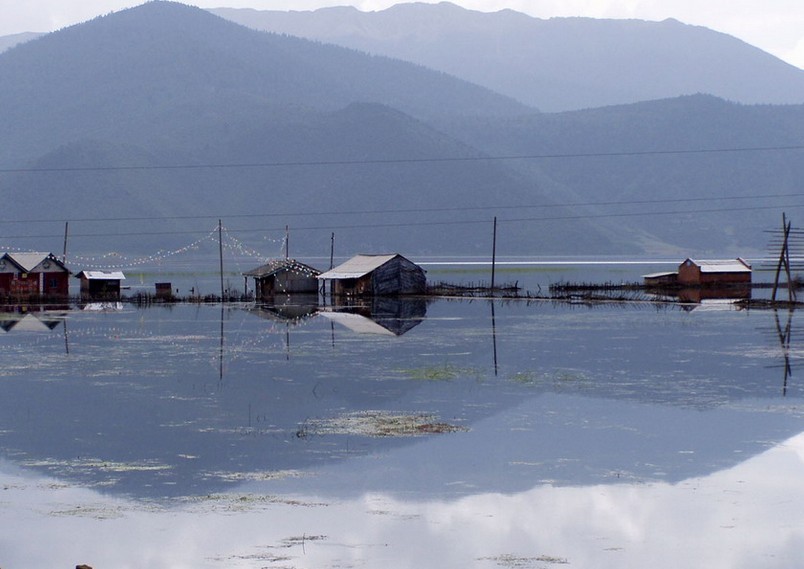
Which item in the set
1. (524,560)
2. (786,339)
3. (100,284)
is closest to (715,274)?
(100,284)

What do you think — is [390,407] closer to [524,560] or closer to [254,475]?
[254,475]

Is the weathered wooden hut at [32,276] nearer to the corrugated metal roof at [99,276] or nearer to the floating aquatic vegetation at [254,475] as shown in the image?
the corrugated metal roof at [99,276]

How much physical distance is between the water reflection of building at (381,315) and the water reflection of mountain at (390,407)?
5.17 metres

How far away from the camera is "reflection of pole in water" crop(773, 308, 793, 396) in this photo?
39372 mm

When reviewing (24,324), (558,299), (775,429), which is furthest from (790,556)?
(558,299)

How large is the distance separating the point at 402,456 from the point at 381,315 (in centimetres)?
4914

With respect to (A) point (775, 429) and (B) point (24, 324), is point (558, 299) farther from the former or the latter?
(A) point (775, 429)

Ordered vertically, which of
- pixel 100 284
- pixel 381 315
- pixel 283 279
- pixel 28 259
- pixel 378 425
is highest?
pixel 28 259

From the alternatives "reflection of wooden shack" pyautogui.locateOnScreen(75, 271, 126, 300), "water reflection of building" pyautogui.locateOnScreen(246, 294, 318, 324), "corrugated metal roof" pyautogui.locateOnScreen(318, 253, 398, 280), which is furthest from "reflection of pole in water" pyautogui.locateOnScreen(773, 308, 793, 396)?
"reflection of wooden shack" pyautogui.locateOnScreen(75, 271, 126, 300)

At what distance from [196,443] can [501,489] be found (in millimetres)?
7629

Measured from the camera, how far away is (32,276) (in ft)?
337

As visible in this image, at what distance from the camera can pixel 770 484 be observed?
22.8 m

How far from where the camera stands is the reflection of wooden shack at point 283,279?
10931 centimetres

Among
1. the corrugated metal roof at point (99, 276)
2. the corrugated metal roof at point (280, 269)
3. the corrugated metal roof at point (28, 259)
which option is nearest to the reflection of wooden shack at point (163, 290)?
the corrugated metal roof at point (99, 276)
